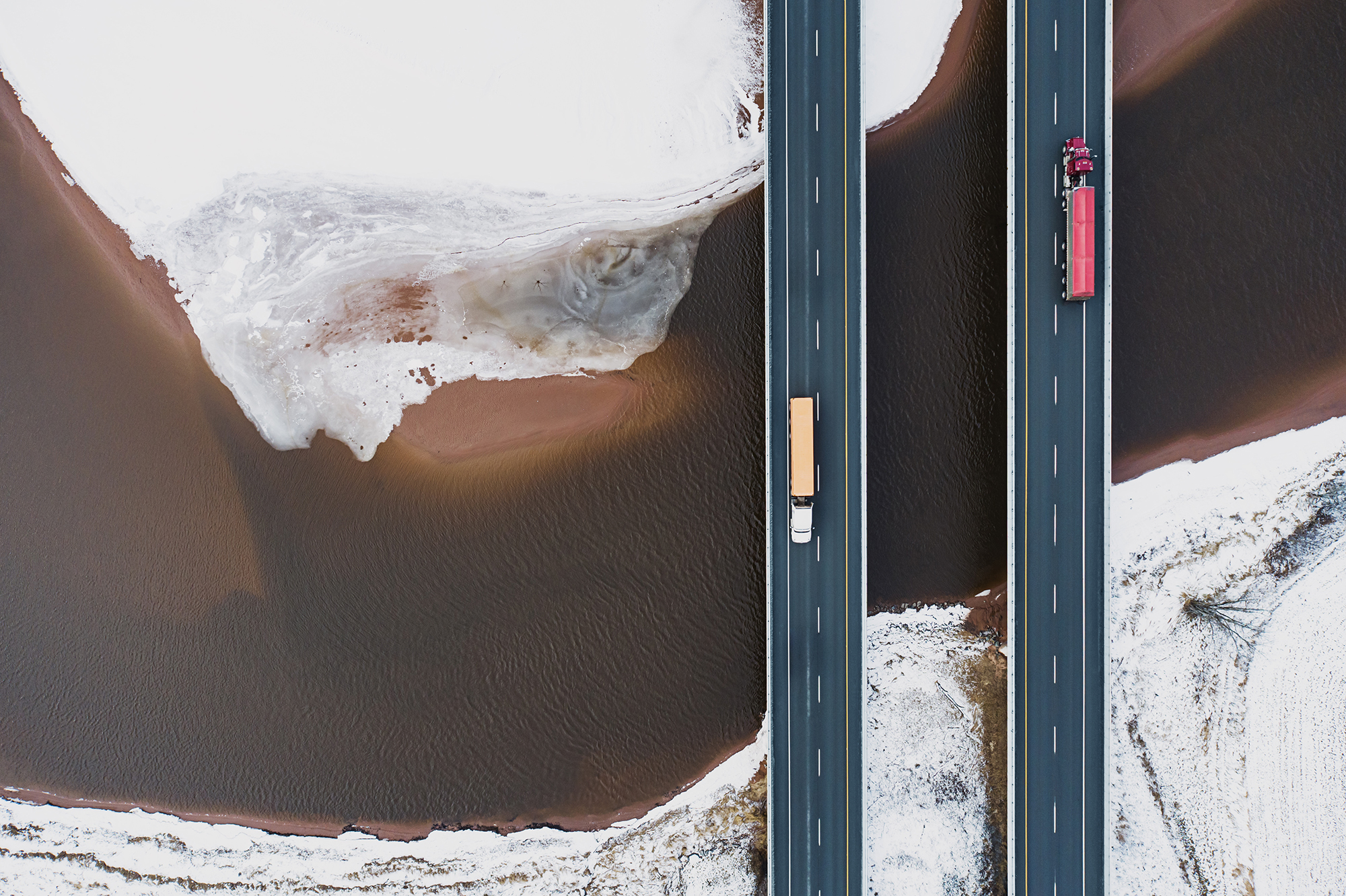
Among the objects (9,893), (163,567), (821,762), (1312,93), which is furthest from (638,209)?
(9,893)

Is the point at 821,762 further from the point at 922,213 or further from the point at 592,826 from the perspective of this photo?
the point at 922,213

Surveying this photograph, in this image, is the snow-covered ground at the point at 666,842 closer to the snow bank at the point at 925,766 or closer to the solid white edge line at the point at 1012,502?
the snow bank at the point at 925,766

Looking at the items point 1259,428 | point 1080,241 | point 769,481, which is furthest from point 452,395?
point 1259,428

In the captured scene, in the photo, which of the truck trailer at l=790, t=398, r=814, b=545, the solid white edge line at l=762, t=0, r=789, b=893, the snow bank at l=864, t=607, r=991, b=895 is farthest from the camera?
the snow bank at l=864, t=607, r=991, b=895

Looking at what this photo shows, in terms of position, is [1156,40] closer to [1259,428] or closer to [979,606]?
[1259,428]

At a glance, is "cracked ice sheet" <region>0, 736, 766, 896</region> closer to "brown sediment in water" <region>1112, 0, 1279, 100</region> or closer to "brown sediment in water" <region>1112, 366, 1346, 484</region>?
"brown sediment in water" <region>1112, 366, 1346, 484</region>

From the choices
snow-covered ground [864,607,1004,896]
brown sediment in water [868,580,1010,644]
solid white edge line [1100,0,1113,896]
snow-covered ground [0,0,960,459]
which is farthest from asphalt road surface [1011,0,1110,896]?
snow-covered ground [0,0,960,459]
